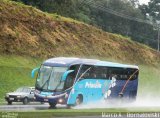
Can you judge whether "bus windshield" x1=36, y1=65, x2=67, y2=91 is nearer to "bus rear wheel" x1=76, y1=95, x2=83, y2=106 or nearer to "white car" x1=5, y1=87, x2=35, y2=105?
"bus rear wheel" x1=76, y1=95, x2=83, y2=106

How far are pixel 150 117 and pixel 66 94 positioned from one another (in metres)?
9.23

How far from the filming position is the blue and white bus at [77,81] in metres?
33.5

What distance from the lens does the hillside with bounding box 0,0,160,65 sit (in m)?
56.0

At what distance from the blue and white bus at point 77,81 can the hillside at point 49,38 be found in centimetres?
1743

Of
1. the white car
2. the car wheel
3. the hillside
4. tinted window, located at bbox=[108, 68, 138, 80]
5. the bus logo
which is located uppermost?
the hillside

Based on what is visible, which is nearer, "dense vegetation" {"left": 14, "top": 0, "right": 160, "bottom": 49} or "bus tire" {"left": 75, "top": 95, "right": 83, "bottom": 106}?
"bus tire" {"left": 75, "top": 95, "right": 83, "bottom": 106}

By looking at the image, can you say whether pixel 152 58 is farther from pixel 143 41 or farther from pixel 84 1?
pixel 143 41

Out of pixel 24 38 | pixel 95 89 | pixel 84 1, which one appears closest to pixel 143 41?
pixel 84 1

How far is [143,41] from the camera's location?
365 ft

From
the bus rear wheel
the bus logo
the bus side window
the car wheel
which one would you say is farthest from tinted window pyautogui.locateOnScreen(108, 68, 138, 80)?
the car wheel

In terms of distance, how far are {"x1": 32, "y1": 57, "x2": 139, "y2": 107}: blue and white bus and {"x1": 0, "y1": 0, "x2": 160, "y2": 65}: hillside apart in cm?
1743

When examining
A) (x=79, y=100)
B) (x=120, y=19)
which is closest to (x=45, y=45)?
(x=79, y=100)

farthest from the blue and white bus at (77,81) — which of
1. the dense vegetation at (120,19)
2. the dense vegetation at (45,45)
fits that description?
the dense vegetation at (120,19)

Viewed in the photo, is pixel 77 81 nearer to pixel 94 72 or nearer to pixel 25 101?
pixel 94 72
